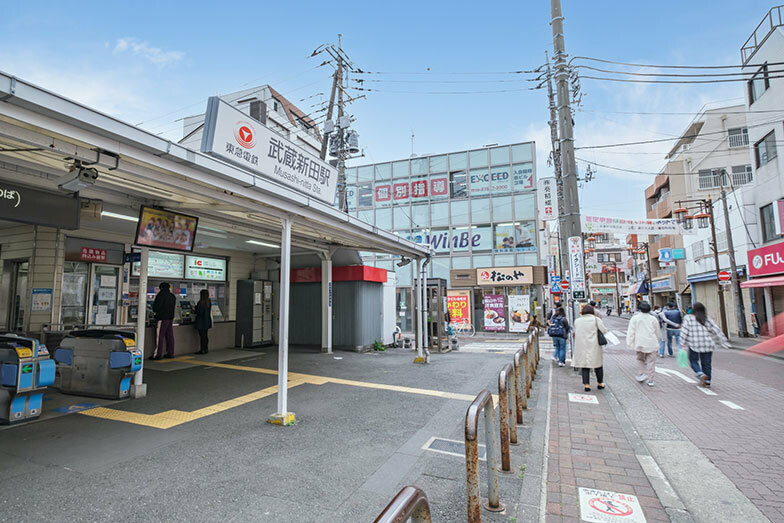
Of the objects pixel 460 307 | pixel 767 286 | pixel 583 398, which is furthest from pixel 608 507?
pixel 767 286

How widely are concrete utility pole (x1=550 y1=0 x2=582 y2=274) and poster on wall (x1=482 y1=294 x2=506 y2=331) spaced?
37.4ft

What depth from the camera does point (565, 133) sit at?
9.62 m

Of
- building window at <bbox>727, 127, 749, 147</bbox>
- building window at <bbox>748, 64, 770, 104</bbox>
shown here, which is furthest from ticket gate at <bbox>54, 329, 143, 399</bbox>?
building window at <bbox>727, 127, 749, 147</bbox>

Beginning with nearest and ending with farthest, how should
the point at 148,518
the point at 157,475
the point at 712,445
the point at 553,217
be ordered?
the point at 148,518 < the point at 157,475 < the point at 712,445 < the point at 553,217

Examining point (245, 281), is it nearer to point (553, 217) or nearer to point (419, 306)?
point (419, 306)

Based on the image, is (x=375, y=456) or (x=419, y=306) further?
(x=419, y=306)

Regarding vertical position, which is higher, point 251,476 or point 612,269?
A: point 612,269

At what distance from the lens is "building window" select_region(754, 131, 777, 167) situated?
51.6ft

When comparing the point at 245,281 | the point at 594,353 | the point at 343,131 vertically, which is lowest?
the point at 594,353

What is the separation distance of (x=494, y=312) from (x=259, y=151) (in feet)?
56.7

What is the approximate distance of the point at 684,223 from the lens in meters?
24.6

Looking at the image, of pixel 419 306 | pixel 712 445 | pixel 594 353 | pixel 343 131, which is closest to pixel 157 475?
pixel 712 445

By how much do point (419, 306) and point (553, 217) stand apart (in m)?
9.60

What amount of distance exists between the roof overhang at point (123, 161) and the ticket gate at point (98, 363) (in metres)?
2.35
